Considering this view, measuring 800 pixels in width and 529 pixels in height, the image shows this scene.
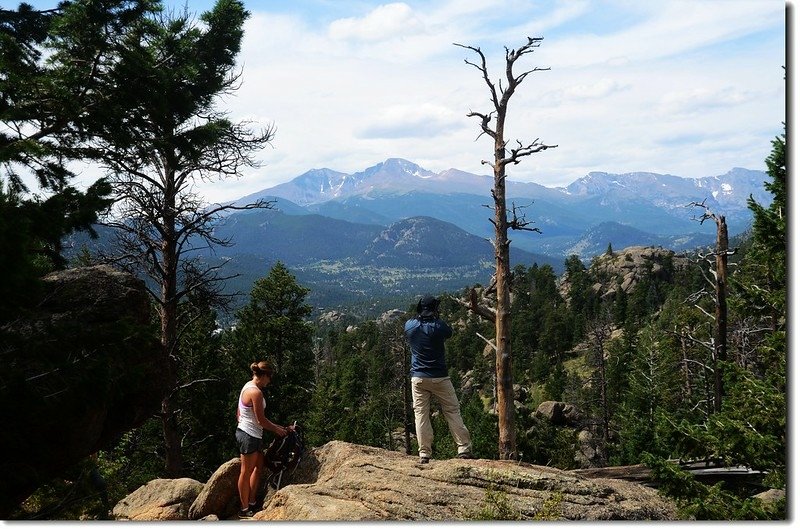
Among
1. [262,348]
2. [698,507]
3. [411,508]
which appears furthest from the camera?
[262,348]

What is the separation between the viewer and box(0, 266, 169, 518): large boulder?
17.2 feet

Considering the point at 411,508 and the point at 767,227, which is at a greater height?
the point at 767,227

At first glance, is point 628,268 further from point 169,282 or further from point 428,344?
point 428,344

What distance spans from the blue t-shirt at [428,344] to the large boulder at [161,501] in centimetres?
511

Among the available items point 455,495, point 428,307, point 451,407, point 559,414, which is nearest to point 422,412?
point 451,407

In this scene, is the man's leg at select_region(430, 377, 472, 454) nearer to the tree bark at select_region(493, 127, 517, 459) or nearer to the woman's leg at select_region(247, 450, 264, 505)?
the tree bark at select_region(493, 127, 517, 459)

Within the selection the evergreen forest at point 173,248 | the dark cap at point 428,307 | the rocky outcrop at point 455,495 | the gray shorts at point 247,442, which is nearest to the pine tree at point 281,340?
the evergreen forest at point 173,248

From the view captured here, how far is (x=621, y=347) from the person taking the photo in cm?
6312

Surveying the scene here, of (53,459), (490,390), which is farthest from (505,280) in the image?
(490,390)

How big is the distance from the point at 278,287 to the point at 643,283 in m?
89.2

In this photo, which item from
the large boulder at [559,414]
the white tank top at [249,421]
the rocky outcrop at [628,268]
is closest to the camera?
the white tank top at [249,421]

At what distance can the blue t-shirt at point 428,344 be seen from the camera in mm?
8102

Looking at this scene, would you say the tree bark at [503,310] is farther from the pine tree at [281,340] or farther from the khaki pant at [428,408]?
the pine tree at [281,340]

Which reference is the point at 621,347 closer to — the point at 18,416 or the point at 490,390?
the point at 490,390
